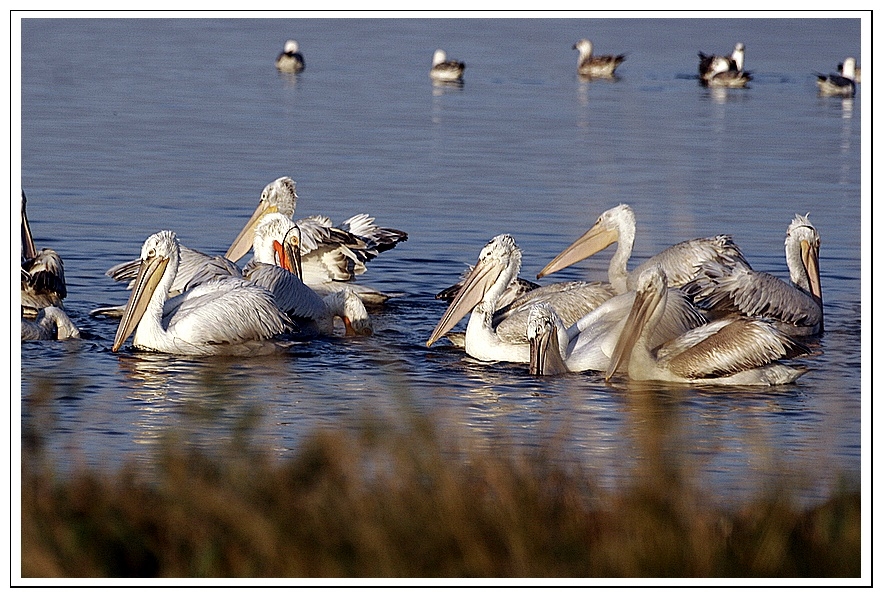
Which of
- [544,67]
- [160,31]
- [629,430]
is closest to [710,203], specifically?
[629,430]

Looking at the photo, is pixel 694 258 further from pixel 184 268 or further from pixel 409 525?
pixel 409 525

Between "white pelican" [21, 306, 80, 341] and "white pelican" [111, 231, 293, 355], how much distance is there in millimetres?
256

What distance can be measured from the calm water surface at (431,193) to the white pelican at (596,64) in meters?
0.47

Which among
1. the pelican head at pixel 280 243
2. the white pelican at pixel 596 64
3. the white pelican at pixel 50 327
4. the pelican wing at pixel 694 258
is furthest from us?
the white pelican at pixel 596 64

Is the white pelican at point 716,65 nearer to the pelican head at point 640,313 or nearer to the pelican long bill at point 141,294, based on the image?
the pelican head at point 640,313

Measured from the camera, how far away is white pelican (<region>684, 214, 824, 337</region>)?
28.2 ft

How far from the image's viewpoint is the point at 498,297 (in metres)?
8.54

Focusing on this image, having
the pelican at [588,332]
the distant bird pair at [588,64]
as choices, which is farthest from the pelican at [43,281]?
the distant bird pair at [588,64]

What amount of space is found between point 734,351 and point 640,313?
1.78ft

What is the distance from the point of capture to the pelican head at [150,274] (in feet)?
26.8

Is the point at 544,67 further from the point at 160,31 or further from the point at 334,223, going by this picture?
the point at 334,223

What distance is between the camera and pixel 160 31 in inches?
1021
